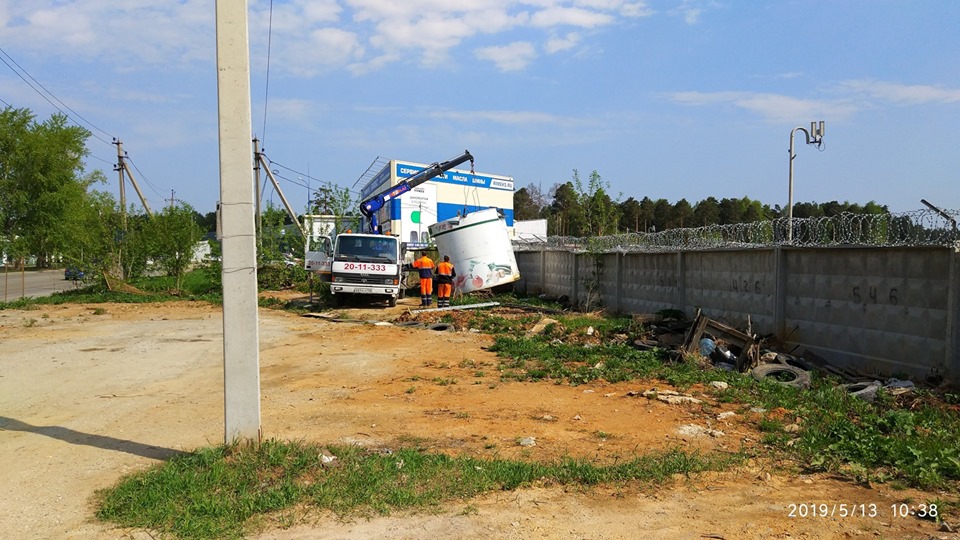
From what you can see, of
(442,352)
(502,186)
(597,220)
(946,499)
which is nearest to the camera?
(946,499)

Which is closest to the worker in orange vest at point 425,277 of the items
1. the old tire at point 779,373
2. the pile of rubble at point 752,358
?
the pile of rubble at point 752,358

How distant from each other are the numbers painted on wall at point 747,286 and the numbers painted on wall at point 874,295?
217 centimetres

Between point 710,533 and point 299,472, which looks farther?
point 299,472

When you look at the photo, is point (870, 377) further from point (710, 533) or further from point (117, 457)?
point (117, 457)

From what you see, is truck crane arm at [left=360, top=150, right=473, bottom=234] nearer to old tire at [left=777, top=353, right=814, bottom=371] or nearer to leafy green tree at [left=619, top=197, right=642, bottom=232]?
old tire at [left=777, top=353, right=814, bottom=371]

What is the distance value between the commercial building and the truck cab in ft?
39.2

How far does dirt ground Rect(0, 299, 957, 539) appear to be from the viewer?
426 centimetres

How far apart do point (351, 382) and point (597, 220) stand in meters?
19.0

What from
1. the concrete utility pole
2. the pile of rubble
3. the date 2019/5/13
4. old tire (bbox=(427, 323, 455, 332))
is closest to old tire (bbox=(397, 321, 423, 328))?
old tire (bbox=(427, 323, 455, 332))

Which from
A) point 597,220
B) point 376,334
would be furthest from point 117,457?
point 597,220

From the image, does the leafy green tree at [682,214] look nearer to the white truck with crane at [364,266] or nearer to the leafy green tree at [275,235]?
the leafy green tree at [275,235]

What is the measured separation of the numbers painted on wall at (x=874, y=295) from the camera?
8500 mm

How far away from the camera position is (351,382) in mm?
9312

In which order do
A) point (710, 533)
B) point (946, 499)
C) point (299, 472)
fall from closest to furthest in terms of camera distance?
point (710, 533) → point (946, 499) → point (299, 472)
